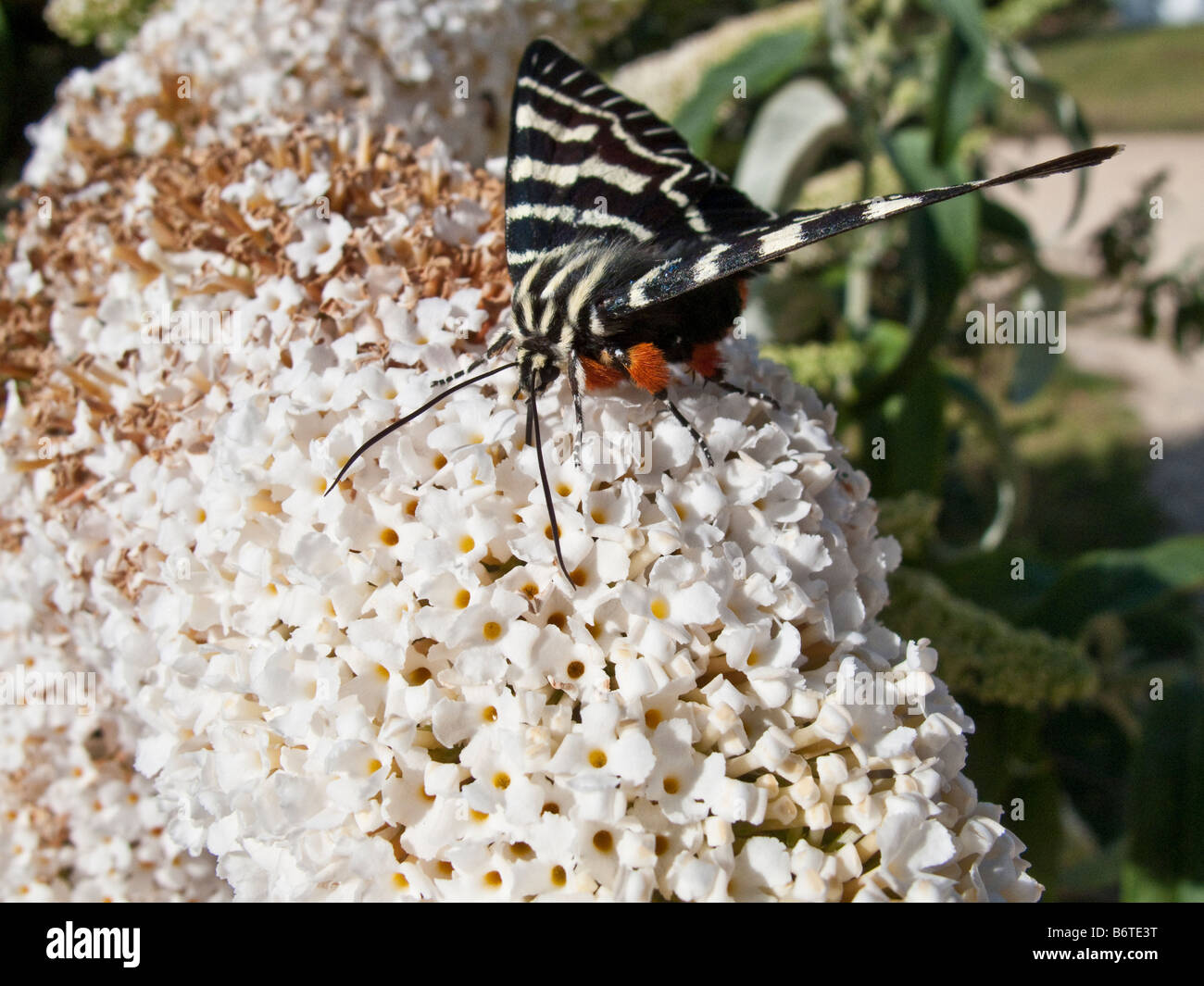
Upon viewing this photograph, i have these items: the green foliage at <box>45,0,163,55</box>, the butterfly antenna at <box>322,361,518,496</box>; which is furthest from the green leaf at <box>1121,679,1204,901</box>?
the green foliage at <box>45,0,163,55</box>

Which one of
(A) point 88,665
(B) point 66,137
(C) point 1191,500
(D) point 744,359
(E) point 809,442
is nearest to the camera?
(E) point 809,442

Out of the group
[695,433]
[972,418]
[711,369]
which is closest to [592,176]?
[711,369]

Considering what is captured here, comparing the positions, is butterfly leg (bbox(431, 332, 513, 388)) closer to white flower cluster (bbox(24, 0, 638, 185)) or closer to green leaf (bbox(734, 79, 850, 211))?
white flower cluster (bbox(24, 0, 638, 185))

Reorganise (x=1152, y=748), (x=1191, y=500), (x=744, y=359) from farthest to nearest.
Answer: (x=1191, y=500) → (x=1152, y=748) → (x=744, y=359)

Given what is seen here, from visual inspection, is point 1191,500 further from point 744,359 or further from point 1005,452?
point 744,359

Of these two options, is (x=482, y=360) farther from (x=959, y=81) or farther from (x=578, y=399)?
(x=959, y=81)

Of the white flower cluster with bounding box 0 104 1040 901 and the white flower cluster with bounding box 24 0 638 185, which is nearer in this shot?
the white flower cluster with bounding box 0 104 1040 901

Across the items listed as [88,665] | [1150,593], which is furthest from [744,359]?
[1150,593]

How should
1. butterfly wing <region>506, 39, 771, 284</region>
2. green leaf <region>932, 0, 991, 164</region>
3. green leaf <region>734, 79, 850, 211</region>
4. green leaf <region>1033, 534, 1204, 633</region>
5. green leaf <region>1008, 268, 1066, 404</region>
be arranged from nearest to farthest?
1. butterfly wing <region>506, 39, 771, 284</region>
2. green leaf <region>1033, 534, 1204, 633</region>
3. green leaf <region>932, 0, 991, 164</region>
4. green leaf <region>734, 79, 850, 211</region>
5. green leaf <region>1008, 268, 1066, 404</region>
